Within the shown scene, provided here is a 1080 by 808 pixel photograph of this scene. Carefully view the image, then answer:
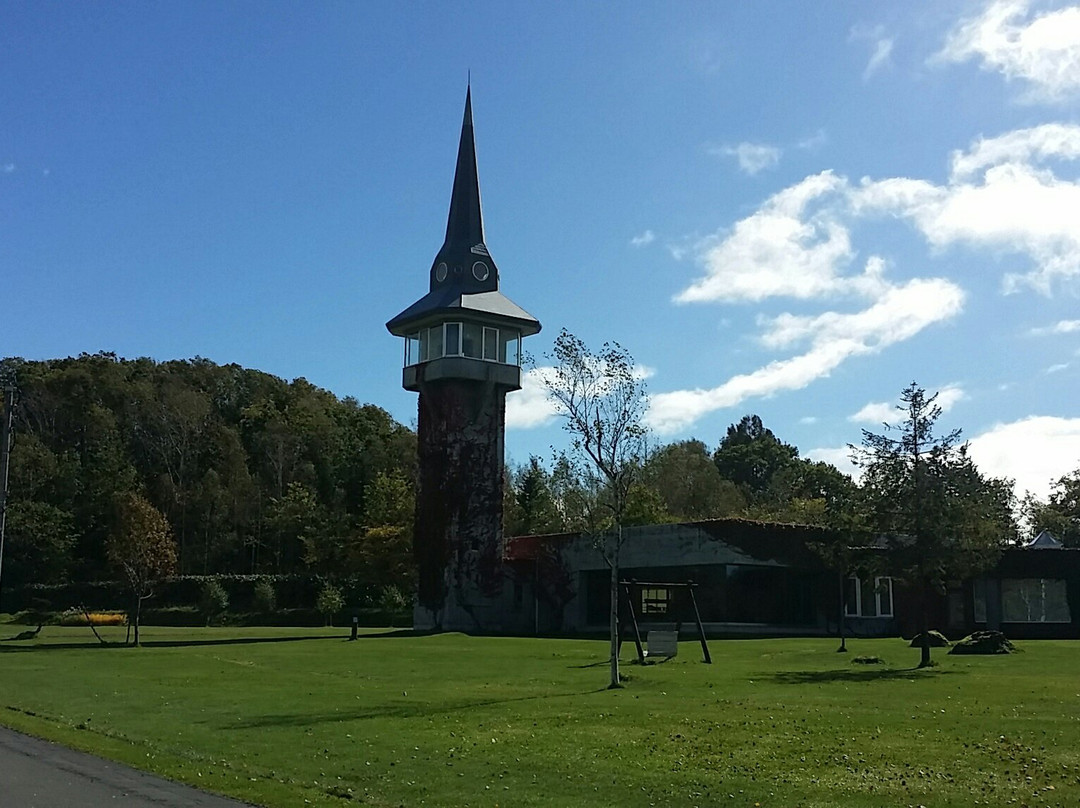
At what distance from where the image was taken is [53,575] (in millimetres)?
75312

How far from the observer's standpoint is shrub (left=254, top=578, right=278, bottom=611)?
71000 millimetres

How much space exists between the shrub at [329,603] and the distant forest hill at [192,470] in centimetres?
267

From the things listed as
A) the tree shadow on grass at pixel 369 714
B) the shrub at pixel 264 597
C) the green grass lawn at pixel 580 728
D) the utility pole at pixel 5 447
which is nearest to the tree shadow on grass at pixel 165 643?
the utility pole at pixel 5 447

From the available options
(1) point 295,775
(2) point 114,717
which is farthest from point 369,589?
(1) point 295,775

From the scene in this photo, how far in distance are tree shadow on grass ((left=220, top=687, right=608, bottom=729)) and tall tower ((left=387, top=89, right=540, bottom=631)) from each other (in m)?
34.8

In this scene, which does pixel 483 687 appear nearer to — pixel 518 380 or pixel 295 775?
pixel 295 775

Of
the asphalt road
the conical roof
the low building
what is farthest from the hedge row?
the asphalt road

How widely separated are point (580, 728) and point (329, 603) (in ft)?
169

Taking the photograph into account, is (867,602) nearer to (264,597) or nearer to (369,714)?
(369,714)

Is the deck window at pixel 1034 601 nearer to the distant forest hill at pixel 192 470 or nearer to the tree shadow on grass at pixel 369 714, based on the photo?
the tree shadow on grass at pixel 369 714

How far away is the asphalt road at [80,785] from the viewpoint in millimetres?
11430

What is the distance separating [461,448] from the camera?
57.3 meters

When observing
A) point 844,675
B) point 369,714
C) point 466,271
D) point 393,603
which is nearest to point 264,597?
point 393,603

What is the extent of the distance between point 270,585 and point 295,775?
198 ft
